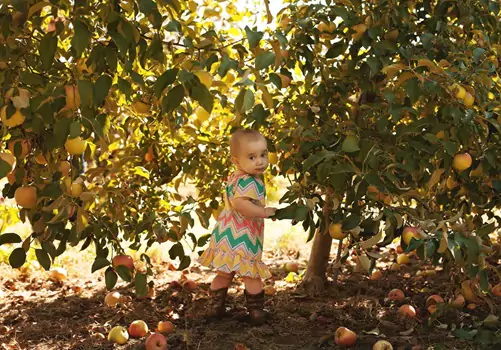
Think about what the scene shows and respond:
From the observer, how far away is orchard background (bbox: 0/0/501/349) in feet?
6.98

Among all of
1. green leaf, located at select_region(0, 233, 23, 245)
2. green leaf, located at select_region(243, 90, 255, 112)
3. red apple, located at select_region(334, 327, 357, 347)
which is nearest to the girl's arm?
red apple, located at select_region(334, 327, 357, 347)

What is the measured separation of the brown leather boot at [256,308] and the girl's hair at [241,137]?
71 centimetres

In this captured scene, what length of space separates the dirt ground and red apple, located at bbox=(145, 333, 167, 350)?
0.35 feet

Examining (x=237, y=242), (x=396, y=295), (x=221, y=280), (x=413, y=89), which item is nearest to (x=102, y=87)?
(x=413, y=89)

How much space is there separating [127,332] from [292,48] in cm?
153

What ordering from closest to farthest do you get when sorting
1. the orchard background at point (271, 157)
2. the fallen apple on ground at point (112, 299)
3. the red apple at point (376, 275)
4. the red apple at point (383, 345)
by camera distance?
the orchard background at point (271, 157), the red apple at point (383, 345), the fallen apple on ground at point (112, 299), the red apple at point (376, 275)

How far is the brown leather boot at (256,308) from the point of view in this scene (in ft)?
11.2

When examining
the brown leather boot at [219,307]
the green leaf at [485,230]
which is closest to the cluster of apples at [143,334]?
the brown leather boot at [219,307]

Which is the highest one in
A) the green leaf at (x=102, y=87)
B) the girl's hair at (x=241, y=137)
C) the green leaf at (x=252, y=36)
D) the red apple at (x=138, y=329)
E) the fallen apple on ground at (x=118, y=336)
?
the girl's hair at (x=241, y=137)

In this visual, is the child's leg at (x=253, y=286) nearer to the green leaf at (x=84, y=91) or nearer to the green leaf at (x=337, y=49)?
the green leaf at (x=337, y=49)

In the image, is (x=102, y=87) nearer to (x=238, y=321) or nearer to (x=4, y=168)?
(x=4, y=168)

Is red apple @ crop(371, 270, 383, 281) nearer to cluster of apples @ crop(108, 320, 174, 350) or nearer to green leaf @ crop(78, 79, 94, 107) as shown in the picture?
cluster of apples @ crop(108, 320, 174, 350)

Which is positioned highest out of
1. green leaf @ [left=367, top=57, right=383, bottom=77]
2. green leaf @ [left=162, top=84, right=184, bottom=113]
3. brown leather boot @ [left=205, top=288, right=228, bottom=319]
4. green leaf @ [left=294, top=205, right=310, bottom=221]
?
green leaf @ [left=367, top=57, right=383, bottom=77]

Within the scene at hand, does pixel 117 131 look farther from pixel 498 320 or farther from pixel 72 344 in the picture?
pixel 498 320
